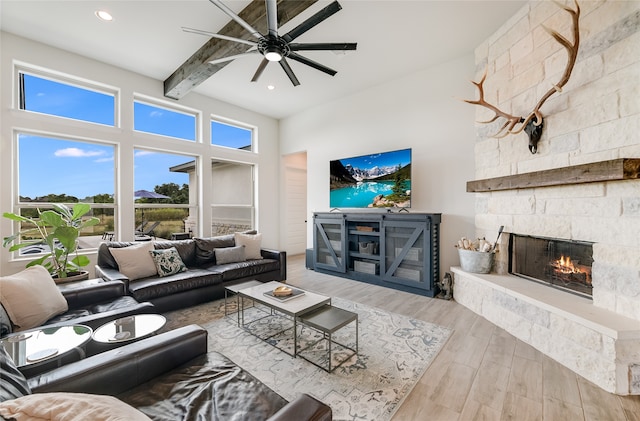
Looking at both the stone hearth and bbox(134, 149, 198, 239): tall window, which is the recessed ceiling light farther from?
the stone hearth

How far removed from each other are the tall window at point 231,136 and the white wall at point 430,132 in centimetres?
219

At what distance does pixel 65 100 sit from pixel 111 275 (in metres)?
2.95

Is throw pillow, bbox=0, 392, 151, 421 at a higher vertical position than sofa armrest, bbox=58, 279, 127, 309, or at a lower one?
higher

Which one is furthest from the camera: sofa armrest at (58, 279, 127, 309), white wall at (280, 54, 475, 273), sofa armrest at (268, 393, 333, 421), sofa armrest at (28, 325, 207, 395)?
white wall at (280, 54, 475, 273)

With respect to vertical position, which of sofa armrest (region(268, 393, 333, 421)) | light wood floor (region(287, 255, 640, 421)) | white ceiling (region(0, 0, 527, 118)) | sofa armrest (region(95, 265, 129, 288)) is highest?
white ceiling (region(0, 0, 527, 118))

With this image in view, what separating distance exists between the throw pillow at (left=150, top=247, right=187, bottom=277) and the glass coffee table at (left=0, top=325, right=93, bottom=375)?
1.54m

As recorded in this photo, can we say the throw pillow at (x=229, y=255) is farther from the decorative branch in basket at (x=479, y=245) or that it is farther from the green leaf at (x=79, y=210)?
the decorative branch in basket at (x=479, y=245)

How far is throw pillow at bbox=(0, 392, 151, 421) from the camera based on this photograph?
66 cm

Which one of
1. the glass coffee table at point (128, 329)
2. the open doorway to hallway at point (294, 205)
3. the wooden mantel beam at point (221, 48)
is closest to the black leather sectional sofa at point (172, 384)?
the glass coffee table at point (128, 329)

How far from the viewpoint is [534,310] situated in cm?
242

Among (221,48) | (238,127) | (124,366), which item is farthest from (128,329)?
(238,127)

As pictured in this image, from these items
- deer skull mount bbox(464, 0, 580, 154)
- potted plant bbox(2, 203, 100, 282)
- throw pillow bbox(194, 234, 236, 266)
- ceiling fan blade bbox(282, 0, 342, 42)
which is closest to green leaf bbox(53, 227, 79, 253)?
potted plant bbox(2, 203, 100, 282)

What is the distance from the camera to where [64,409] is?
2.29 feet

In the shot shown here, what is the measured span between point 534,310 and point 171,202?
5571 millimetres
